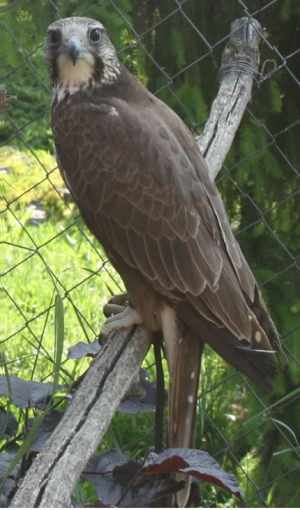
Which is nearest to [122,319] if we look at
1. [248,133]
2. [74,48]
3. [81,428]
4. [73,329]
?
[81,428]

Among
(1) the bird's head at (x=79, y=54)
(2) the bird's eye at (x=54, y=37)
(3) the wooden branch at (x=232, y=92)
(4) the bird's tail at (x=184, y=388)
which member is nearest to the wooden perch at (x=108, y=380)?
(3) the wooden branch at (x=232, y=92)

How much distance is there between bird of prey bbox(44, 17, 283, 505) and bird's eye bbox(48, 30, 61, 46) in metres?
0.04

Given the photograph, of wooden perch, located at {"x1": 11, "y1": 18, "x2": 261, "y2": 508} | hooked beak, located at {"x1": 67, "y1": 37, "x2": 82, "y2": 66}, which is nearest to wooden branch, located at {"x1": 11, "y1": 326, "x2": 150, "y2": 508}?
wooden perch, located at {"x1": 11, "y1": 18, "x2": 261, "y2": 508}

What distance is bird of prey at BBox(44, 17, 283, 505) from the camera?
2.31m

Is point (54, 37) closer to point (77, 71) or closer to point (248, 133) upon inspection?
point (77, 71)

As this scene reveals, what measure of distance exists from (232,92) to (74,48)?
52 centimetres

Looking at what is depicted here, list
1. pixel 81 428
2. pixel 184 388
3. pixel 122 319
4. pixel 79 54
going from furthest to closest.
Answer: pixel 79 54 < pixel 122 319 < pixel 184 388 < pixel 81 428

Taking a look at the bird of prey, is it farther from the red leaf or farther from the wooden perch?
the red leaf

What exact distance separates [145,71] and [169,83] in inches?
12.6

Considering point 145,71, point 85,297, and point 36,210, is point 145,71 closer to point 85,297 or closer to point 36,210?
point 85,297

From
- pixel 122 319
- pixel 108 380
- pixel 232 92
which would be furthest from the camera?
pixel 232 92

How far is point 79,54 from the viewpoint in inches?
101

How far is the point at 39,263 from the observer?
467 cm

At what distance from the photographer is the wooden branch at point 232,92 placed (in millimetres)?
2676
